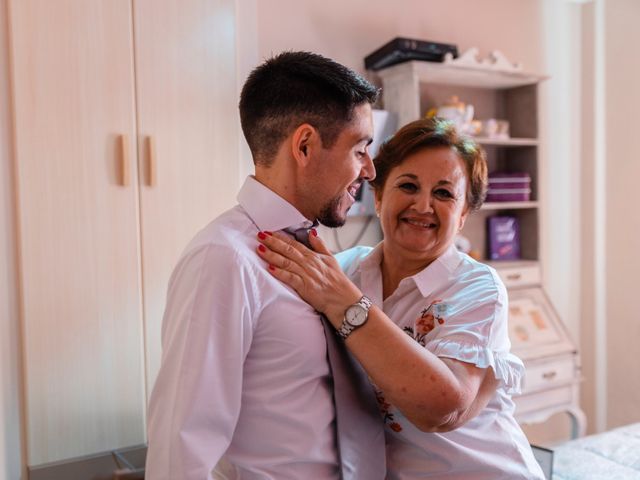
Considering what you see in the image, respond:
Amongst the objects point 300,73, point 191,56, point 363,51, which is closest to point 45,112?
point 191,56

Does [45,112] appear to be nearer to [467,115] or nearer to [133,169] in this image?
[133,169]

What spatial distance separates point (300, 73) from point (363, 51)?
5.96 feet

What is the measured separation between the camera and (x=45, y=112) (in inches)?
73.2

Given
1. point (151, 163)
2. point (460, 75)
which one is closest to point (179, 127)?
point (151, 163)

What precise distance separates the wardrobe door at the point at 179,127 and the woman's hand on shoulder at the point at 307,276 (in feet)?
3.13

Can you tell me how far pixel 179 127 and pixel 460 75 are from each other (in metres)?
1.46

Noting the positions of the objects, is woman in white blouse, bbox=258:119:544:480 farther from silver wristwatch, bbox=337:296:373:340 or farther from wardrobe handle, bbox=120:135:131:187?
wardrobe handle, bbox=120:135:131:187

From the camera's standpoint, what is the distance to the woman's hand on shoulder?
3.80 ft

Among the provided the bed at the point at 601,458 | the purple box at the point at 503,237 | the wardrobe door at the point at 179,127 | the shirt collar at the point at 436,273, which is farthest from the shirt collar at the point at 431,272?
the purple box at the point at 503,237

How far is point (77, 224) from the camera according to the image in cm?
192

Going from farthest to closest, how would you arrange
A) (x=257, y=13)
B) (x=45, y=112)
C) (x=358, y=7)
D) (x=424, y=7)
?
(x=424, y=7) → (x=358, y=7) → (x=257, y=13) → (x=45, y=112)

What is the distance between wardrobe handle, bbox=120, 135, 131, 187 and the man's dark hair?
0.86 m

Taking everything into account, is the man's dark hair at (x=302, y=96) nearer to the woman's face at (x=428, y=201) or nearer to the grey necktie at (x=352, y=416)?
the grey necktie at (x=352, y=416)

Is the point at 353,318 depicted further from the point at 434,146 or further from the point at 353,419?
the point at 434,146
